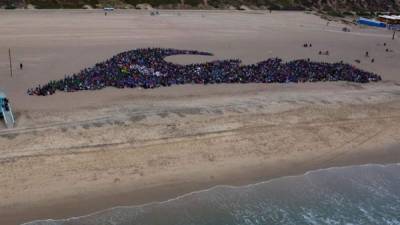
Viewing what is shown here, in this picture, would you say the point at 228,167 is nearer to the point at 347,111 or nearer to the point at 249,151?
the point at 249,151

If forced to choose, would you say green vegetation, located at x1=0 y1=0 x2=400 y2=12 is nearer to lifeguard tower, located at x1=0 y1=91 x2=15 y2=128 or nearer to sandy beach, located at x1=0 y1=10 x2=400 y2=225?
sandy beach, located at x1=0 y1=10 x2=400 y2=225

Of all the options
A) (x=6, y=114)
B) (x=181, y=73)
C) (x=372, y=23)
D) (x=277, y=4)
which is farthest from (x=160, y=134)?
(x=277, y=4)

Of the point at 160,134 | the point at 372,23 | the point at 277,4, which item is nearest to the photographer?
the point at 160,134

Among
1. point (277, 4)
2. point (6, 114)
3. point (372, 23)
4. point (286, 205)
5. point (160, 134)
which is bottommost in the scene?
point (286, 205)

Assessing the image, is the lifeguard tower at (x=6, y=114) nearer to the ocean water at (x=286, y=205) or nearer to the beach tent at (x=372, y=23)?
the ocean water at (x=286, y=205)

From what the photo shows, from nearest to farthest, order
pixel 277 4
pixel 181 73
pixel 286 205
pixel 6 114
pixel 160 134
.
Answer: pixel 286 205 → pixel 160 134 → pixel 6 114 → pixel 181 73 → pixel 277 4

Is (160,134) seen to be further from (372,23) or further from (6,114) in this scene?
(372,23)

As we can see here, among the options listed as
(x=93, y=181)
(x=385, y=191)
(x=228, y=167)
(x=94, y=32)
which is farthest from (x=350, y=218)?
(x=94, y=32)

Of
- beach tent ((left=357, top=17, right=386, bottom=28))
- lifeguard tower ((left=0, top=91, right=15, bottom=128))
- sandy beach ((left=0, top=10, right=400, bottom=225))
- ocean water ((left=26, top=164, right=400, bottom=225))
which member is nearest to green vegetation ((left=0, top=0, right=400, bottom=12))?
beach tent ((left=357, top=17, right=386, bottom=28))
